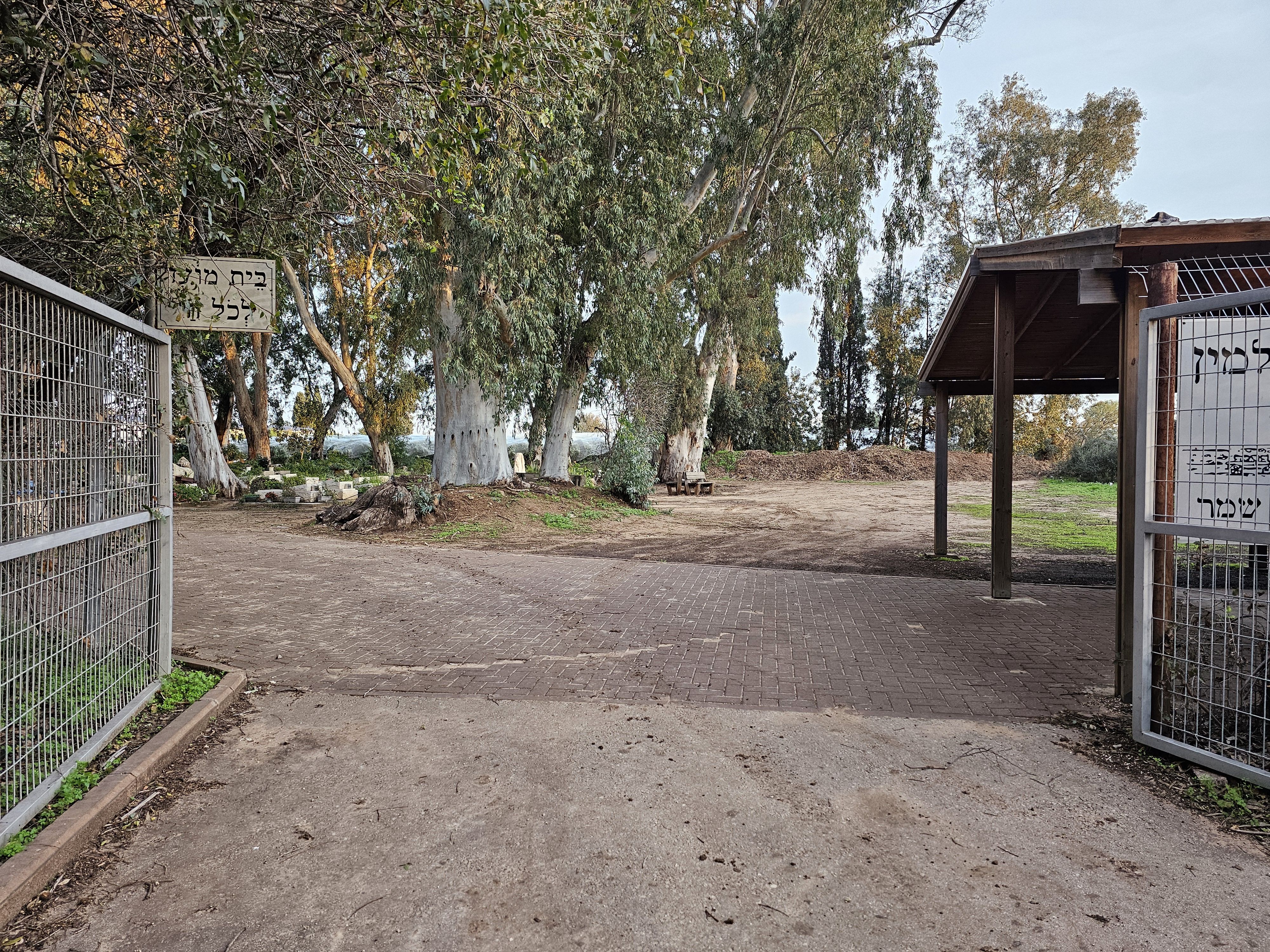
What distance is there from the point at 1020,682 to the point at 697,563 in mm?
5720

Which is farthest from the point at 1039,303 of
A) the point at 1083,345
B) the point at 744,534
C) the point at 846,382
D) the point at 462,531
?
the point at 846,382

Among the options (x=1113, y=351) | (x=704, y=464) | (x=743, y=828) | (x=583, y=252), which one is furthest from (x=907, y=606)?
(x=704, y=464)

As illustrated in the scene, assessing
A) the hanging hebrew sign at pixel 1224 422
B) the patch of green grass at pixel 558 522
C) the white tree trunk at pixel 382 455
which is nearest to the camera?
the hanging hebrew sign at pixel 1224 422

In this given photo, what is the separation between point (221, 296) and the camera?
182 inches

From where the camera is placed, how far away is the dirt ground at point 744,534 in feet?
33.8

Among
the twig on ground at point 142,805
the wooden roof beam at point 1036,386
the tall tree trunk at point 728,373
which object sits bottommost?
the twig on ground at point 142,805

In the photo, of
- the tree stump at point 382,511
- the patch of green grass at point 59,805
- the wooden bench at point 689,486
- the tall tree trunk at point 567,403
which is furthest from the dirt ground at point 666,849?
the wooden bench at point 689,486

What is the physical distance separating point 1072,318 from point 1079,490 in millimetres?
21288

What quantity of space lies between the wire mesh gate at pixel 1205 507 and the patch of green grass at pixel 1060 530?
642 centimetres

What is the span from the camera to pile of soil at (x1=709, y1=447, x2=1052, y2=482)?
3534cm

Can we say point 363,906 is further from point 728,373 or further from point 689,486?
Result: point 728,373

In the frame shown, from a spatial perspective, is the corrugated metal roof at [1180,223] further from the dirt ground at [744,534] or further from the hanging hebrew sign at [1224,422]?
the dirt ground at [744,534]

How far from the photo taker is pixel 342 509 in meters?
14.5

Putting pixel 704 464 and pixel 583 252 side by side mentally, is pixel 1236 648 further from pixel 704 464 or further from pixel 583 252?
pixel 704 464
